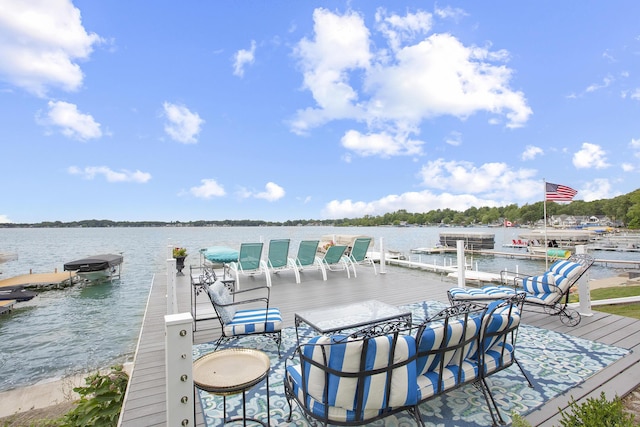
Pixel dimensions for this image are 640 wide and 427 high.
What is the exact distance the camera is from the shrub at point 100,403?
2.68 metres

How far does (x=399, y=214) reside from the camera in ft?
239

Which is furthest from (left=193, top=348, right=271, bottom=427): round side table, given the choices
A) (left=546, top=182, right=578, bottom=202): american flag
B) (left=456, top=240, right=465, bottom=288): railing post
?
(left=546, top=182, right=578, bottom=202): american flag

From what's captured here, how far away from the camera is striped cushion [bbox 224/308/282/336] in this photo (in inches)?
135

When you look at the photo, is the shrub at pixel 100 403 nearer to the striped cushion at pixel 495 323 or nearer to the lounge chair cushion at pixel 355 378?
Result: the lounge chair cushion at pixel 355 378

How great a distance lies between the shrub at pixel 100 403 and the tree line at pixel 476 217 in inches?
1763

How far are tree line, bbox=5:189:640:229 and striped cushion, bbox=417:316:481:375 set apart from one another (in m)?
46.6

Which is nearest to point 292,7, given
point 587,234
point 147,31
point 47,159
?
point 147,31

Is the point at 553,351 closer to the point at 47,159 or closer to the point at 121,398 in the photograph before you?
the point at 121,398

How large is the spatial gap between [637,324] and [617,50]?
13.3 m

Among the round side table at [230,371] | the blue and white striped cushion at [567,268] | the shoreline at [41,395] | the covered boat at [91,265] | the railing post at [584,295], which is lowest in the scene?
the shoreline at [41,395]

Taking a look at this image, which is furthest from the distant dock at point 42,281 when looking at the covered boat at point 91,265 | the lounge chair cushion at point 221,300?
the lounge chair cushion at point 221,300

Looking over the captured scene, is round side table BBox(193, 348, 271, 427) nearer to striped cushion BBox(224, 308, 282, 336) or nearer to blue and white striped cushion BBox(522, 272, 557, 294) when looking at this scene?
striped cushion BBox(224, 308, 282, 336)

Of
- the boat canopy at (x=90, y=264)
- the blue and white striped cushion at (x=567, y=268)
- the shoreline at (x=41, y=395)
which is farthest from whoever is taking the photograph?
the boat canopy at (x=90, y=264)

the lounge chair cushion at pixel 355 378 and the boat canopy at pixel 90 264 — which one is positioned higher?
the lounge chair cushion at pixel 355 378
